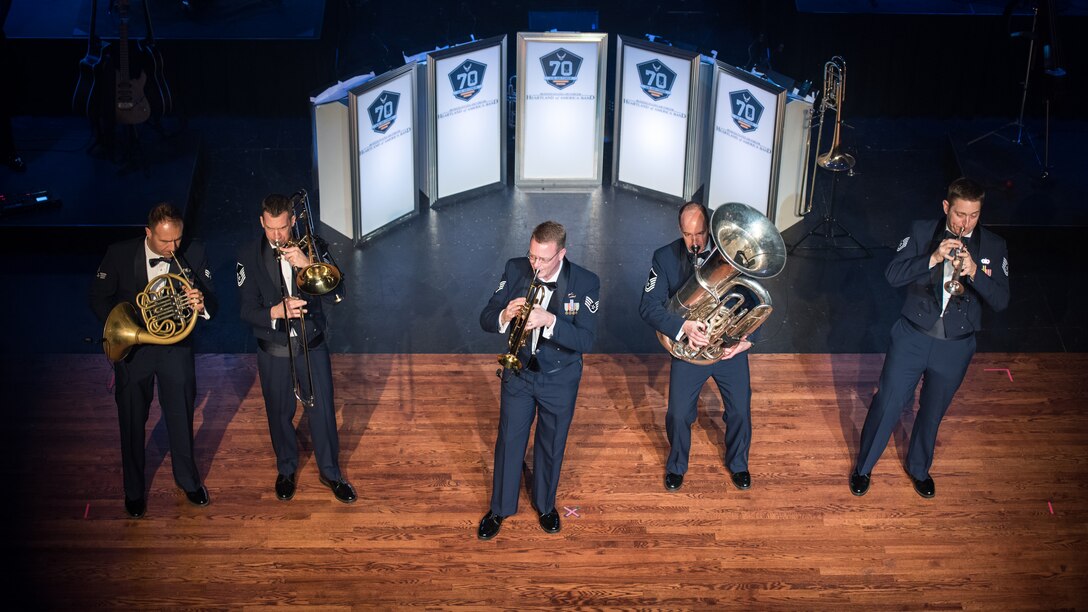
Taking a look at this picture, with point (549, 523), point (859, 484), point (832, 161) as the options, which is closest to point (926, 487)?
point (859, 484)

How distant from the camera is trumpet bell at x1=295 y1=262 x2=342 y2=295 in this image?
6.36m

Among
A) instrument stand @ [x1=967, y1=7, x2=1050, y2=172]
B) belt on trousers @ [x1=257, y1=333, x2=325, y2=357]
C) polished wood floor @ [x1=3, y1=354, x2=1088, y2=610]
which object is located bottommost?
polished wood floor @ [x1=3, y1=354, x2=1088, y2=610]

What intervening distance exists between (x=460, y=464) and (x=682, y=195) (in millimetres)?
4035

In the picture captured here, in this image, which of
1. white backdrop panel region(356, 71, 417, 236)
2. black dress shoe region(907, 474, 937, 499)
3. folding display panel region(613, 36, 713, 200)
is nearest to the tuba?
black dress shoe region(907, 474, 937, 499)

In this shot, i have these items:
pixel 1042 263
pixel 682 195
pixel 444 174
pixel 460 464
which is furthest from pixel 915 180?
pixel 460 464

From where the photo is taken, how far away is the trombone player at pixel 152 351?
6.49 metres

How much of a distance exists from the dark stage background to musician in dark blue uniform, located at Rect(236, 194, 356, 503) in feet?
6.10

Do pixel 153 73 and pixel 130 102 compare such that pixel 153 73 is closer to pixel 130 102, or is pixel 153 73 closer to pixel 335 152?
pixel 130 102

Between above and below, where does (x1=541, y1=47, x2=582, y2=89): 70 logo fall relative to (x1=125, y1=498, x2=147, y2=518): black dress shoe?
above

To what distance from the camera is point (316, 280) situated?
6363mm

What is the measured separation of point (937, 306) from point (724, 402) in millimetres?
1309

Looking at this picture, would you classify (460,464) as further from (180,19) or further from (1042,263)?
(180,19)

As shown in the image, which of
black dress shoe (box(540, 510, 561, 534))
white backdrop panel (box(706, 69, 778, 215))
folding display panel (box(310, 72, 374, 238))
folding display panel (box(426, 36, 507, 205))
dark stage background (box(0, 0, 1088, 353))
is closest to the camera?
black dress shoe (box(540, 510, 561, 534))

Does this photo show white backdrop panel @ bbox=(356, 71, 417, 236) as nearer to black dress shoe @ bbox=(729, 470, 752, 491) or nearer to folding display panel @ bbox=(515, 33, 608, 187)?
folding display panel @ bbox=(515, 33, 608, 187)
